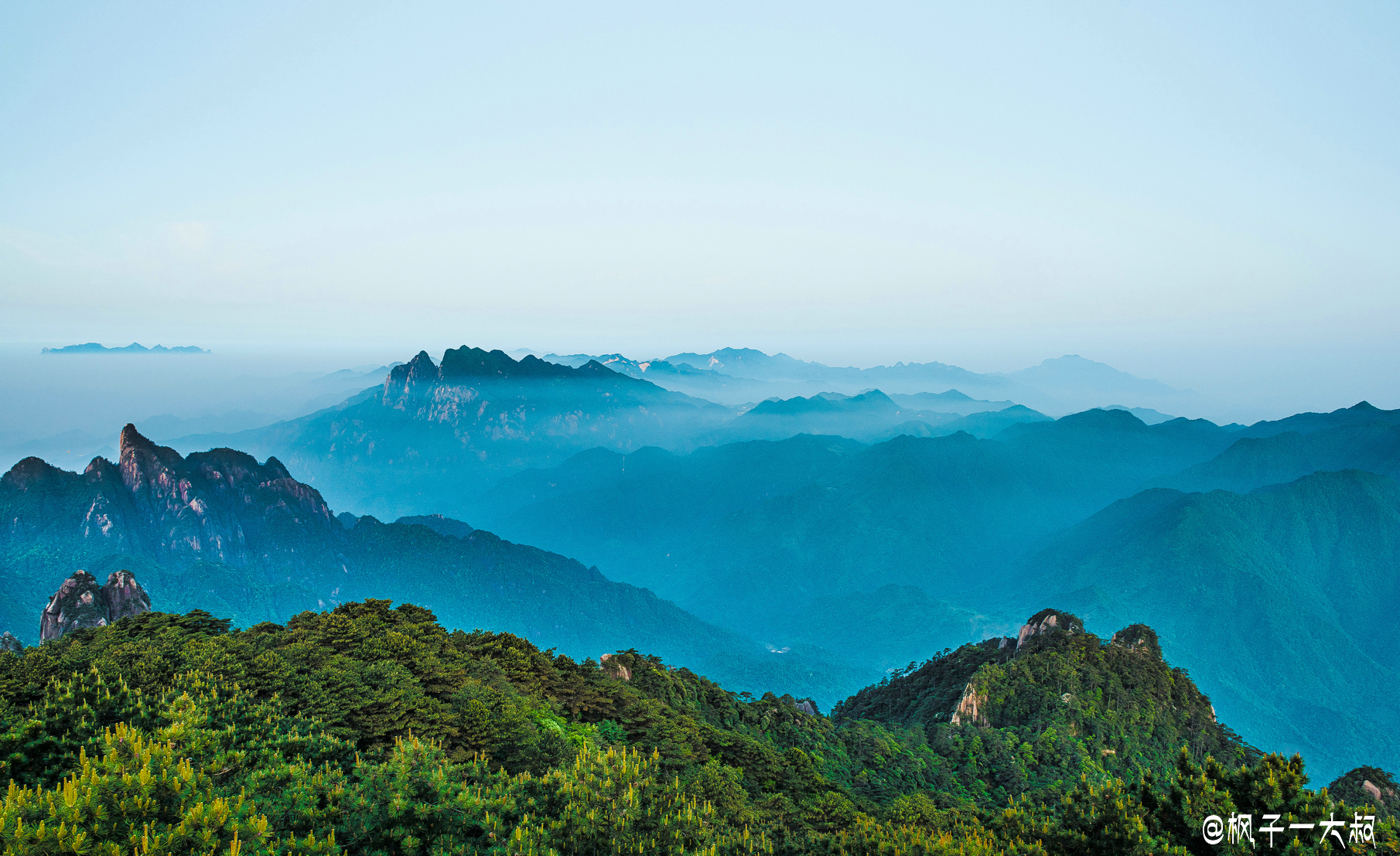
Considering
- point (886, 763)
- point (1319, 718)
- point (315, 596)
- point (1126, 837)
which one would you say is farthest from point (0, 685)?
point (1319, 718)

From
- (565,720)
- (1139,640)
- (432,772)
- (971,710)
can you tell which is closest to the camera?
(432,772)

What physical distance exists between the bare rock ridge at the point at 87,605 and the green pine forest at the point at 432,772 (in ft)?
153

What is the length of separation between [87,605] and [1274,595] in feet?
708

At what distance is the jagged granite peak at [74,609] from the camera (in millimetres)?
67438

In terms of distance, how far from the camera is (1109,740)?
167 ft

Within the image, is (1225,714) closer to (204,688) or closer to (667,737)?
(667,737)

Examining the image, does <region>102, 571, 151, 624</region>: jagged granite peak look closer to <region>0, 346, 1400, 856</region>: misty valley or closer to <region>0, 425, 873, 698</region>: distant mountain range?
<region>0, 346, 1400, 856</region>: misty valley

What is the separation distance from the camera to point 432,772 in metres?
15.0

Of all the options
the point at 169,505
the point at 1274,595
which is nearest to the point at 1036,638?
the point at 1274,595

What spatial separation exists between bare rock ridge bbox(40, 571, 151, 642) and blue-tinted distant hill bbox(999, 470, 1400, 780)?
16730cm

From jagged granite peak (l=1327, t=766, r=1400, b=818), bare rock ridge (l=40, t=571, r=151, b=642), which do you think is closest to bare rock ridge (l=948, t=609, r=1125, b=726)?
jagged granite peak (l=1327, t=766, r=1400, b=818)

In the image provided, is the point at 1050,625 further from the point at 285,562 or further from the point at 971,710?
the point at 285,562

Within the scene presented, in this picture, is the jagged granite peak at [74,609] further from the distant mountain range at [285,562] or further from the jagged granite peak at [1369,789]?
the jagged granite peak at [1369,789]

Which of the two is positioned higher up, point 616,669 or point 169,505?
point 616,669
